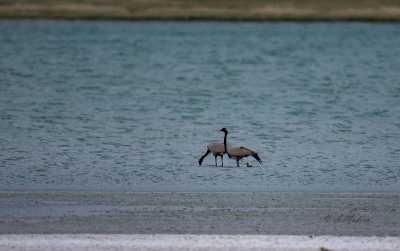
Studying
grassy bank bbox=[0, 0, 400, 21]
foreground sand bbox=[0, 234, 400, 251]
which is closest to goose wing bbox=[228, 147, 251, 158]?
foreground sand bbox=[0, 234, 400, 251]

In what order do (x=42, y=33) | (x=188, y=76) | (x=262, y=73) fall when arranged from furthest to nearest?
(x=42, y=33) < (x=262, y=73) < (x=188, y=76)

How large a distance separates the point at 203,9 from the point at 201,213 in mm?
76837

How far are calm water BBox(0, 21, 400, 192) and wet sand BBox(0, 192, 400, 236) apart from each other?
1.07m

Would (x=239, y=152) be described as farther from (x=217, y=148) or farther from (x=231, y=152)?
(x=217, y=148)

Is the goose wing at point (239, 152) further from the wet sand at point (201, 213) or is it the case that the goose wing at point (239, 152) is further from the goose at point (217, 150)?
the wet sand at point (201, 213)

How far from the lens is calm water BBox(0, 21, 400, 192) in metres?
15.1

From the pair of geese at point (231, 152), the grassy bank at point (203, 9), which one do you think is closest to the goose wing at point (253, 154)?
the pair of geese at point (231, 152)

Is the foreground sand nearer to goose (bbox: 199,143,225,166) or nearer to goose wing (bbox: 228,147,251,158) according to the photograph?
goose wing (bbox: 228,147,251,158)

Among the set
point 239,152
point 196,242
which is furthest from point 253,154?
point 196,242

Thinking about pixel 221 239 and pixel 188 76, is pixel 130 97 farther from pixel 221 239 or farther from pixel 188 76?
pixel 221 239

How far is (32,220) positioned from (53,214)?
1.12 feet

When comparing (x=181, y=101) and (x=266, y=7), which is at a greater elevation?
(x=266, y=7)

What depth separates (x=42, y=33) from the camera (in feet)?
264

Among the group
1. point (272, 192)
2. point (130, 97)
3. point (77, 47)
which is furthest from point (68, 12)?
point (272, 192)
